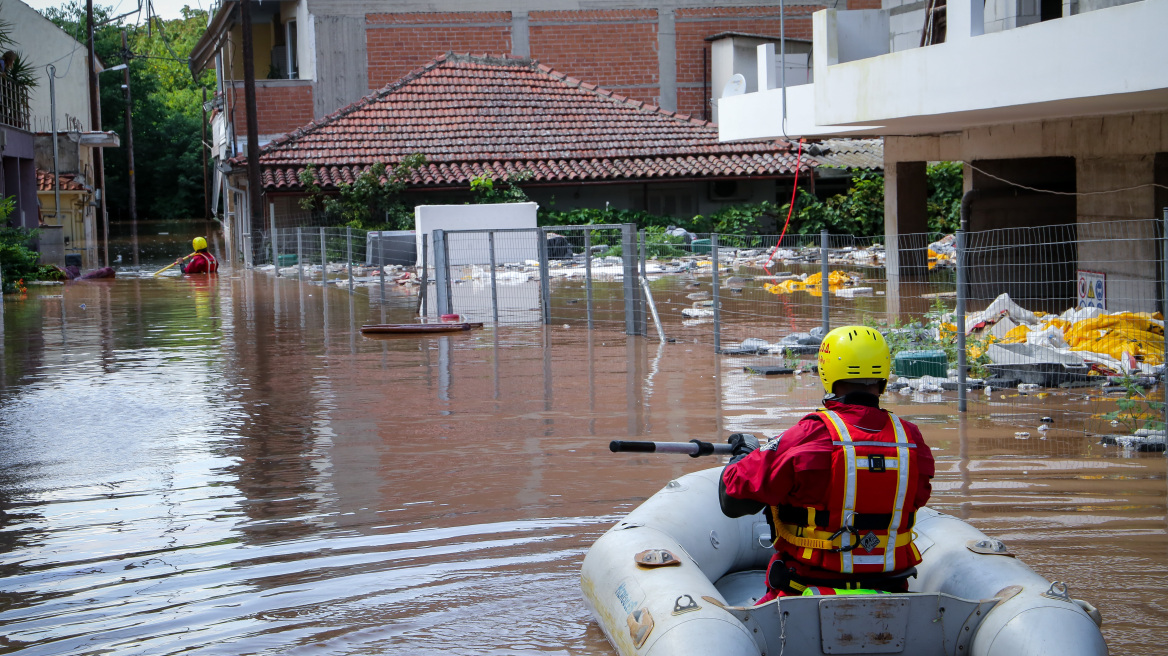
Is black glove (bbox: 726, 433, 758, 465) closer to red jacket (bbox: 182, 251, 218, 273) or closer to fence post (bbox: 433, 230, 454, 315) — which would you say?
fence post (bbox: 433, 230, 454, 315)

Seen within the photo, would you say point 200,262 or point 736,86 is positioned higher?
point 736,86

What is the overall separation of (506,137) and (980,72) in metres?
20.8

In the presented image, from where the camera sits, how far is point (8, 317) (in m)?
18.0

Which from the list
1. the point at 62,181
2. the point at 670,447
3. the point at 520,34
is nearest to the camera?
the point at 670,447

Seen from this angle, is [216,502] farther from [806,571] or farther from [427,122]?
[427,122]

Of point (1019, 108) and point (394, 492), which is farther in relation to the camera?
point (1019, 108)

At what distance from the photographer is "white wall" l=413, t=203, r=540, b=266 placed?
22.7 metres

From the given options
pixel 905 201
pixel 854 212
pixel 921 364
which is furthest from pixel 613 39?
pixel 921 364

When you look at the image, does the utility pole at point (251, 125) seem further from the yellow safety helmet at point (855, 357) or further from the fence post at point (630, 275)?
the yellow safety helmet at point (855, 357)

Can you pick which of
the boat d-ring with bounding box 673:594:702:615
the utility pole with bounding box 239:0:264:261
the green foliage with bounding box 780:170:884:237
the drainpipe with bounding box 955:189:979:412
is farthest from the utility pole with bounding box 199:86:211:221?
the boat d-ring with bounding box 673:594:702:615

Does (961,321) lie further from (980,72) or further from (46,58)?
(46,58)

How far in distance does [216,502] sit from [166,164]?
63934 millimetres

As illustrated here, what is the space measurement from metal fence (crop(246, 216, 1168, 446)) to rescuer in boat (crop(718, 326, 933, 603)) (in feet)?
12.4

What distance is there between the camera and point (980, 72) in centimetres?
1249
